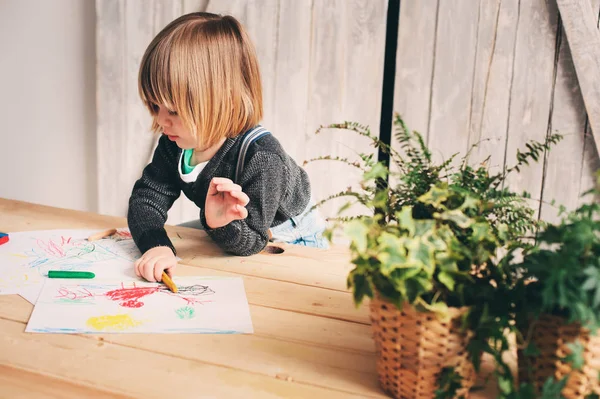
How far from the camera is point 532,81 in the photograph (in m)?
2.19

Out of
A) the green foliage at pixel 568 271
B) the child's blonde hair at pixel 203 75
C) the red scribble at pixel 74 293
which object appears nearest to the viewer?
the green foliage at pixel 568 271

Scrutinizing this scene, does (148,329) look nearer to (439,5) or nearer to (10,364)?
(10,364)

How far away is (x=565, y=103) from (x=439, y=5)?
2.00 feet

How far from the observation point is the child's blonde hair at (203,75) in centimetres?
127

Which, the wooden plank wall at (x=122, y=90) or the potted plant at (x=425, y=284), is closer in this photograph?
the potted plant at (x=425, y=284)

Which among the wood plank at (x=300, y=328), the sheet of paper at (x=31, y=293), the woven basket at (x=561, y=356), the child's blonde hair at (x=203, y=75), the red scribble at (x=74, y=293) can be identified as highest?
the child's blonde hair at (x=203, y=75)

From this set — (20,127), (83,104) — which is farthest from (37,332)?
(20,127)

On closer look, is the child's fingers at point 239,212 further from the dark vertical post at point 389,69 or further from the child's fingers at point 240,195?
the dark vertical post at point 389,69

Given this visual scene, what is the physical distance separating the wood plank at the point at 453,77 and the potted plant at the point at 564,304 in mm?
1657

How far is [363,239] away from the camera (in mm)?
620

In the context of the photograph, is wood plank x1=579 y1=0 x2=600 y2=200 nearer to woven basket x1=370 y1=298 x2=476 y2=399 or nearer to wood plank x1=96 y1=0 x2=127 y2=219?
woven basket x1=370 y1=298 x2=476 y2=399

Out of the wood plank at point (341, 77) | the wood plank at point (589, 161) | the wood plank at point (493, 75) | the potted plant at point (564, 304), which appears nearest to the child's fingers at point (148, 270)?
the potted plant at point (564, 304)

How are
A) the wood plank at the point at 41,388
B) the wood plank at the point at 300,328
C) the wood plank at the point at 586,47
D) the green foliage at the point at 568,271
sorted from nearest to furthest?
the green foliage at the point at 568,271 < the wood plank at the point at 41,388 < the wood plank at the point at 300,328 < the wood plank at the point at 586,47

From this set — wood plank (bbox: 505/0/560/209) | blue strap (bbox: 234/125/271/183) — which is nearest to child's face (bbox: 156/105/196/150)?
blue strap (bbox: 234/125/271/183)
